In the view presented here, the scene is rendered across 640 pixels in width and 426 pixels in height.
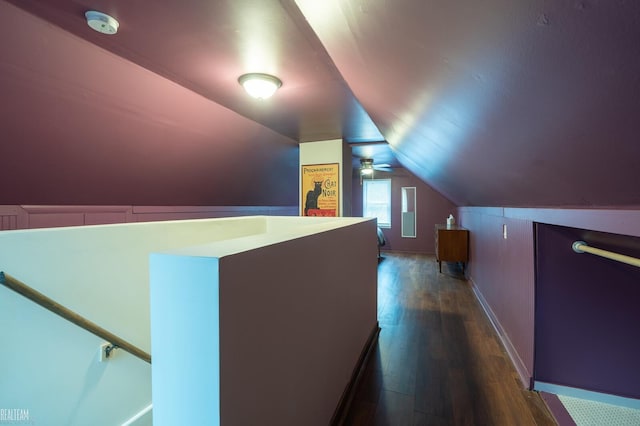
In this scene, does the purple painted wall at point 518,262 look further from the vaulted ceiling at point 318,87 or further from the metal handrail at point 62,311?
the metal handrail at point 62,311

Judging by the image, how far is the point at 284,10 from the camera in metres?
1.27

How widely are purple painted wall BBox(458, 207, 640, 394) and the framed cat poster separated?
184 cm

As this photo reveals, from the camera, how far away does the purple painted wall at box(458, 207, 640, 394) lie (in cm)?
119

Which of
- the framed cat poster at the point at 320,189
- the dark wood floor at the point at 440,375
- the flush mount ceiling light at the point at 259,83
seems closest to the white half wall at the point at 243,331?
the dark wood floor at the point at 440,375

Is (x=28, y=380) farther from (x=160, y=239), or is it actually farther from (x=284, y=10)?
(x=284, y=10)

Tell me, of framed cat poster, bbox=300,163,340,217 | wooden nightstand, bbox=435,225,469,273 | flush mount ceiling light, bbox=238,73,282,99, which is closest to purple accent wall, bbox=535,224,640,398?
flush mount ceiling light, bbox=238,73,282,99

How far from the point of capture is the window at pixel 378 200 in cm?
723

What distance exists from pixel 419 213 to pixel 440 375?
5.20 meters

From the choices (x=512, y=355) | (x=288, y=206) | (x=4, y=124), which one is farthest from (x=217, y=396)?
(x=288, y=206)

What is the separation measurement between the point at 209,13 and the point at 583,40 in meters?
1.38

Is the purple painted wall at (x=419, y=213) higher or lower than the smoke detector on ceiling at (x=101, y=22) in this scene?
lower

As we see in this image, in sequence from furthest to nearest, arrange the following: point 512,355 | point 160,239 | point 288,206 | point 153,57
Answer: point 288,206 < point 512,355 < point 160,239 < point 153,57

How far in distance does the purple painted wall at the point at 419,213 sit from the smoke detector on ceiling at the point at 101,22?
6.25 metres

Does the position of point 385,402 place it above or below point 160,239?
below
